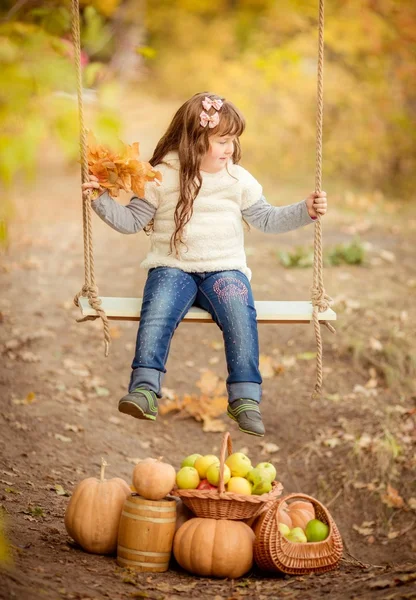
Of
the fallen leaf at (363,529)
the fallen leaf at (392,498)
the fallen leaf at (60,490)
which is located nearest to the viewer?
the fallen leaf at (60,490)

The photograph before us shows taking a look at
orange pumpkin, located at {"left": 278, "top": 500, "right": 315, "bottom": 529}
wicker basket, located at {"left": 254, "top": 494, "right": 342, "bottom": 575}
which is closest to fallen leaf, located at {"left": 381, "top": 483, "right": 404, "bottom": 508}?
orange pumpkin, located at {"left": 278, "top": 500, "right": 315, "bottom": 529}

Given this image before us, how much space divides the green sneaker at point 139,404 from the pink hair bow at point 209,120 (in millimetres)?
1225

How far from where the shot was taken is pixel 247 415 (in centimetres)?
337

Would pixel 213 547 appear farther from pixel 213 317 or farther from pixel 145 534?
pixel 213 317

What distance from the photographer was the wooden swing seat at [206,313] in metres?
3.49

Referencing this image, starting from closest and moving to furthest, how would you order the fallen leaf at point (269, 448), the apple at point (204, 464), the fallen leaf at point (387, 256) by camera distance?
1. the apple at point (204, 464)
2. the fallen leaf at point (269, 448)
3. the fallen leaf at point (387, 256)

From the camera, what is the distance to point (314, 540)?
3.27 meters

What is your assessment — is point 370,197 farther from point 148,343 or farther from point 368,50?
point 148,343

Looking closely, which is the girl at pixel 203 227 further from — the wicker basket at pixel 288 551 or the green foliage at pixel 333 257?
the green foliage at pixel 333 257

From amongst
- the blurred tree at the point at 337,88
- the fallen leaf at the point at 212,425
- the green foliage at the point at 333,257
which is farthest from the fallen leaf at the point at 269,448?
the blurred tree at the point at 337,88

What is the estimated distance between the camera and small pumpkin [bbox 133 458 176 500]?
10.2 feet

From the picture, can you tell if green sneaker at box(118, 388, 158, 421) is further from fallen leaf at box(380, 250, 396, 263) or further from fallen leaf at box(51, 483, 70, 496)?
fallen leaf at box(380, 250, 396, 263)

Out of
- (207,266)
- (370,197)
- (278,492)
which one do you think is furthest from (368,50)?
(278,492)

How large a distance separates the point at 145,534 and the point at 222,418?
2.21 m
